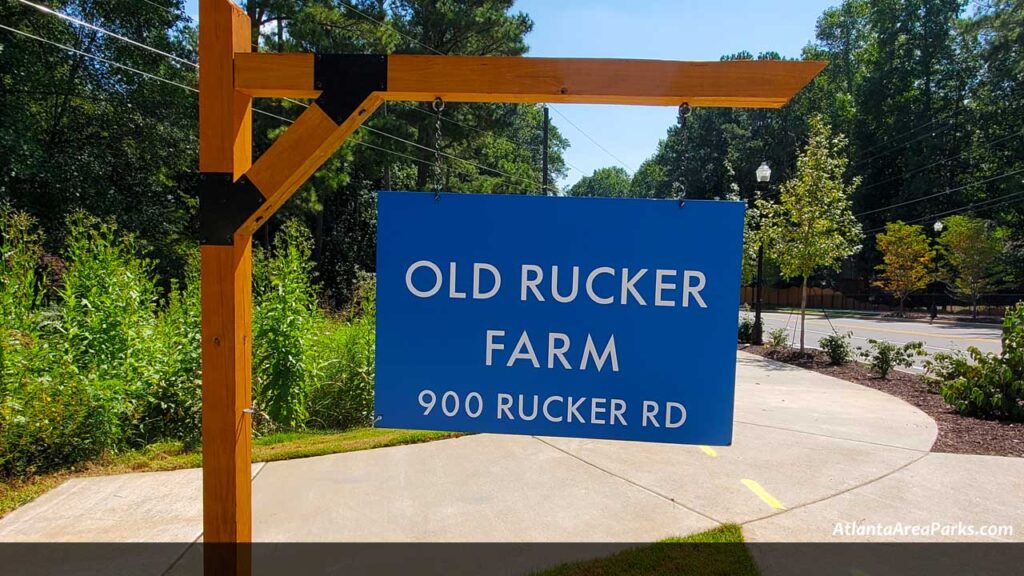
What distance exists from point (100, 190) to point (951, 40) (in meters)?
53.9

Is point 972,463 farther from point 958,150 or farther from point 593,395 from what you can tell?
point 958,150

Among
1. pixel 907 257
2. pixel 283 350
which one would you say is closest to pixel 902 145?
pixel 907 257

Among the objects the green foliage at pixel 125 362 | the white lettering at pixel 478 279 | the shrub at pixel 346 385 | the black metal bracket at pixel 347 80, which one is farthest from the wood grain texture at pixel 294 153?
the shrub at pixel 346 385

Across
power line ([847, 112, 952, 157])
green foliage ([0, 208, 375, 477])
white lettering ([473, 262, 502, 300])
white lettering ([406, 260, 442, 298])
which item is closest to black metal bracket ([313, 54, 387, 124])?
white lettering ([406, 260, 442, 298])

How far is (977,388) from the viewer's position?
20.9 ft

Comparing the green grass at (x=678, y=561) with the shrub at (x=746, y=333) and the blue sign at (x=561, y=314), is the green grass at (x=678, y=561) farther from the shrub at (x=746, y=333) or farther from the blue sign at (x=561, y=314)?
the shrub at (x=746, y=333)

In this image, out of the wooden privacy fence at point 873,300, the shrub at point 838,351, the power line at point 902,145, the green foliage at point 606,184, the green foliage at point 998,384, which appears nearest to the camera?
the green foliage at point 998,384

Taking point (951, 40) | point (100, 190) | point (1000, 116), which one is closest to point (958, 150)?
point (1000, 116)

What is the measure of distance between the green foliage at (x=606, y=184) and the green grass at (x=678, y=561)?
78510 millimetres

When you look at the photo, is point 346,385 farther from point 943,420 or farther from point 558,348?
point 943,420

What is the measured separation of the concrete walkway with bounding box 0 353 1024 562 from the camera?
3.31m

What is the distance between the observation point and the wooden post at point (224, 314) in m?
1.95

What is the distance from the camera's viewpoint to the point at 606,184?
91.8 meters

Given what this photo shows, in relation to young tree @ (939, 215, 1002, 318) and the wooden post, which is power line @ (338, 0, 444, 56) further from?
young tree @ (939, 215, 1002, 318)
